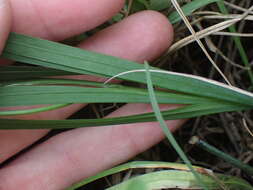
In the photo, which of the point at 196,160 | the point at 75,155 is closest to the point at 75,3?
the point at 75,155

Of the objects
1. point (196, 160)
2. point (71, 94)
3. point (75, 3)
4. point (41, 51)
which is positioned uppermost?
point (75, 3)

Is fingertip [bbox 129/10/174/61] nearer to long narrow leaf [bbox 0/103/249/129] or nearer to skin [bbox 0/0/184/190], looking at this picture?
skin [bbox 0/0/184/190]

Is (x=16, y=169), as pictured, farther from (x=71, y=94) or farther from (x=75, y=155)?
(x=71, y=94)

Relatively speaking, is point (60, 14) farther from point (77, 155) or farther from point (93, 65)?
point (77, 155)

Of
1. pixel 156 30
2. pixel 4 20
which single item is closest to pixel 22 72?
pixel 4 20

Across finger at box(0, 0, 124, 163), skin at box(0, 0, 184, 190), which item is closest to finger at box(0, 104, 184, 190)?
skin at box(0, 0, 184, 190)

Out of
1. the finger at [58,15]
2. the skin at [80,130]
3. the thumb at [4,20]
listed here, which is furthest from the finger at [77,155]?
the thumb at [4,20]

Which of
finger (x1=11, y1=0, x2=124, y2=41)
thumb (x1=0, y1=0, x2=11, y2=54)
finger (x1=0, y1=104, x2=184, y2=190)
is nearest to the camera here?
thumb (x1=0, y1=0, x2=11, y2=54)
